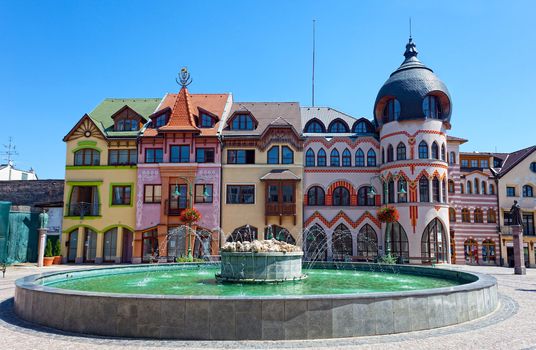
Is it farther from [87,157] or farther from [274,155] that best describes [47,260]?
[274,155]

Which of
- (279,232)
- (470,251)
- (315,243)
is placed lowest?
(470,251)

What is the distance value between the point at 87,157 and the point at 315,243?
22.4 meters

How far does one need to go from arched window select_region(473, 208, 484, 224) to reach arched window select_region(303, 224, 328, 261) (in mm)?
15600

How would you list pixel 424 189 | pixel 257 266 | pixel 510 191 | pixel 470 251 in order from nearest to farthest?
pixel 257 266, pixel 424 189, pixel 470 251, pixel 510 191

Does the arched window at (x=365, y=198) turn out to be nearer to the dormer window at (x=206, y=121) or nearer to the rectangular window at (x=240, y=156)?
the rectangular window at (x=240, y=156)

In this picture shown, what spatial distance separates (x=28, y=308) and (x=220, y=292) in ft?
17.1

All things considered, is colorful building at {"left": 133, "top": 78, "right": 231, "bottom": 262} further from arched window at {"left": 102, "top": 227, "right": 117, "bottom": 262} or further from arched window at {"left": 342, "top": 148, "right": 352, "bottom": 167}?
arched window at {"left": 342, "top": 148, "right": 352, "bottom": 167}

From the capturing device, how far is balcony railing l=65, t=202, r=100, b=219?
37562 mm

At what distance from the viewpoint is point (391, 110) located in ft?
123

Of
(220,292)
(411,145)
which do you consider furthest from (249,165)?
(220,292)

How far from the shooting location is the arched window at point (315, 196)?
38.3m

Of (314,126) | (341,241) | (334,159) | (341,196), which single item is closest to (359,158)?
(334,159)

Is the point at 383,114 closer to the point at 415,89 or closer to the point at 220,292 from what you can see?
the point at 415,89

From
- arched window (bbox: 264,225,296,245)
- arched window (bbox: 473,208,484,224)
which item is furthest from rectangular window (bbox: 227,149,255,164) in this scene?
arched window (bbox: 473,208,484,224)
